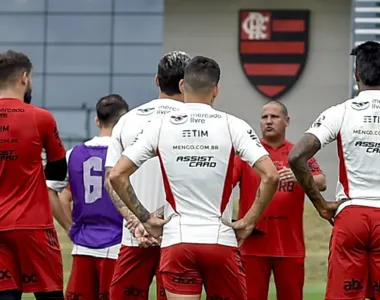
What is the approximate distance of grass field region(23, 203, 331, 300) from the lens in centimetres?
1572

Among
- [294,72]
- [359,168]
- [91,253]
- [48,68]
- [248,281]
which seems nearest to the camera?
[359,168]

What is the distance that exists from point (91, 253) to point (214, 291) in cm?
221

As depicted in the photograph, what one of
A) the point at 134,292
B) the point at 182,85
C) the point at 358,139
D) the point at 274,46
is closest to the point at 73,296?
the point at 134,292

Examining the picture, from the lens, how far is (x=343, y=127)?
258 inches

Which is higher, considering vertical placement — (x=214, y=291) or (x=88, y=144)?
(x=88, y=144)

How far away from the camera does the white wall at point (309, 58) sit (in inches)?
1032

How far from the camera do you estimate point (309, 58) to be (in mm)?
26266

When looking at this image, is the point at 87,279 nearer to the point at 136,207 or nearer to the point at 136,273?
the point at 136,273

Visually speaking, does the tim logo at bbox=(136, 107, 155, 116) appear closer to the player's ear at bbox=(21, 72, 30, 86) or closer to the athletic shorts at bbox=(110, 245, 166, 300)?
the player's ear at bbox=(21, 72, 30, 86)

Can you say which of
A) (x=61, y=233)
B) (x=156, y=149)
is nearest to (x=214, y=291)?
(x=156, y=149)

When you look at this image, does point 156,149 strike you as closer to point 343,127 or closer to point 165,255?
point 165,255

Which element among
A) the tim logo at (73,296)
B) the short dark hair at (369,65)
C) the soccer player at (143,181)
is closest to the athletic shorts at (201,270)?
the soccer player at (143,181)

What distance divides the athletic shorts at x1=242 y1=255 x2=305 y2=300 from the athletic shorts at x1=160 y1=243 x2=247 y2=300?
8.20 ft

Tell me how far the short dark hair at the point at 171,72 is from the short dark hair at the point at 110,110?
1.15 m
